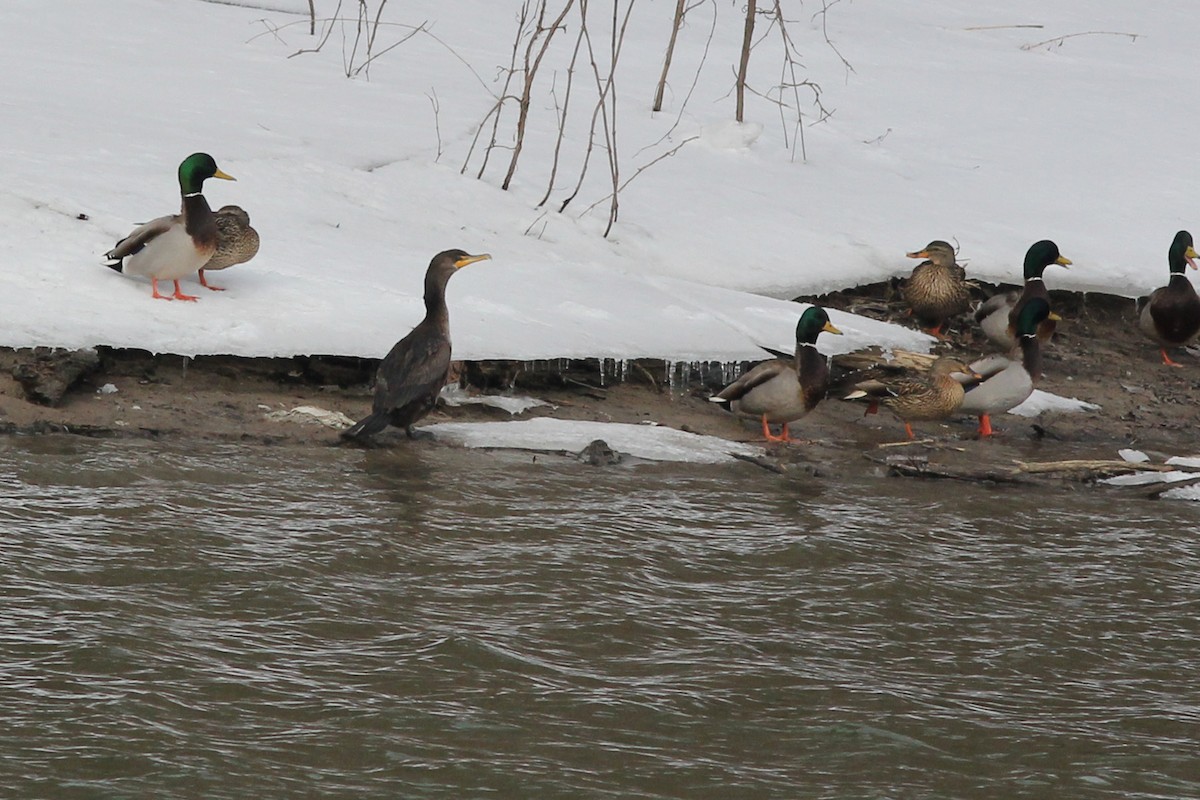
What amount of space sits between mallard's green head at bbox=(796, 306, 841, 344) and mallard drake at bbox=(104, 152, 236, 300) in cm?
324

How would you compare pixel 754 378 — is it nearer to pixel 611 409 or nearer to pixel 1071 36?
pixel 611 409

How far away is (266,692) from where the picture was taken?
410cm

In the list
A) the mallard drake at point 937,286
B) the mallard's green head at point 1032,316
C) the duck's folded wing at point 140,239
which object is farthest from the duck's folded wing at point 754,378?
the duck's folded wing at point 140,239

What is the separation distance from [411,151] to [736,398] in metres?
3.97

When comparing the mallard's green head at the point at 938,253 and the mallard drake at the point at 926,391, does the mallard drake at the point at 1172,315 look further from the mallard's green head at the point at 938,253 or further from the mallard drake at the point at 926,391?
the mallard drake at the point at 926,391

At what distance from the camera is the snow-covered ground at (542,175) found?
7.96m

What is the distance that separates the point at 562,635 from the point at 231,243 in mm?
4065

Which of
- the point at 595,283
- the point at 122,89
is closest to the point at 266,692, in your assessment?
the point at 595,283

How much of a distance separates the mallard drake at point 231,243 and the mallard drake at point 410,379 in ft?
4.30

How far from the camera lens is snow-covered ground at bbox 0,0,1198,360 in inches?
313

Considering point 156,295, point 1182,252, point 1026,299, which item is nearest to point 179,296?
point 156,295

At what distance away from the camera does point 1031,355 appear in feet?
27.4

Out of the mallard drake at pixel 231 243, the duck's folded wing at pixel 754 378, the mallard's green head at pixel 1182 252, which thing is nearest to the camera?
the duck's folded wing at pixel 754 378

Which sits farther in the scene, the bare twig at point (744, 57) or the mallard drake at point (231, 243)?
the bare twig at point (744, 57)
